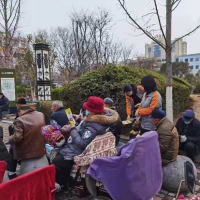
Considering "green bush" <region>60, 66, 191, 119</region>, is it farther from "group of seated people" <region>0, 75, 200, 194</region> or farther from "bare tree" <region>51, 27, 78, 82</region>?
"bare tree" <region>51, 27, 78, 82</region>

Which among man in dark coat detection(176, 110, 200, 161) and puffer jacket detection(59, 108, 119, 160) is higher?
puffer jacket detection(59, 108, 119, 160)

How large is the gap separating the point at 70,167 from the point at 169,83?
11.1 feet

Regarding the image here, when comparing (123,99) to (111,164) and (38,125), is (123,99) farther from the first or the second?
(111,164)

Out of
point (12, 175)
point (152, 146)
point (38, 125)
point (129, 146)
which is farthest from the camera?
point (12, 175)

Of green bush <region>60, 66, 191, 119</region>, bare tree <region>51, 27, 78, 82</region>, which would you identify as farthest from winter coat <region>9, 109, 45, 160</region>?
bare tree <region>51, 27, 78, 82</region>

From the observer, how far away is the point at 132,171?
2.43 metres

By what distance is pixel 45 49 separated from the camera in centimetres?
1106

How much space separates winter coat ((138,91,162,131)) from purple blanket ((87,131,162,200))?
1.61m

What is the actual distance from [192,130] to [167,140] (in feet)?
3.79

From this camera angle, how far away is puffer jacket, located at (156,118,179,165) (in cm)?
355

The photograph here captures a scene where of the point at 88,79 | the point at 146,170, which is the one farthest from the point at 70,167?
the point at 88,79

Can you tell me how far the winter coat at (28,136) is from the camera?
3.29 m

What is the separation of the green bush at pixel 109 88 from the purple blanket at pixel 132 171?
4051 mm

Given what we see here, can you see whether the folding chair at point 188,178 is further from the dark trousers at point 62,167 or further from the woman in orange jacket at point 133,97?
the woman in orange jacket at point 133,97
